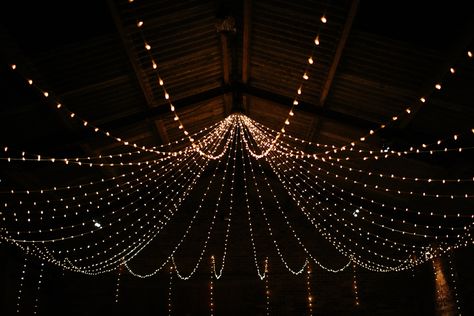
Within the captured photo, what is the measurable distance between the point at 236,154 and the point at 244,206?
5.59 feet

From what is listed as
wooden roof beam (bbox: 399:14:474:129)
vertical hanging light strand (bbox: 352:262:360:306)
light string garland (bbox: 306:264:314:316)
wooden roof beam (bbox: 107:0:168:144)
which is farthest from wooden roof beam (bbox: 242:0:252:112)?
vertical hanging light strand (bbox: 352:262:360:306)

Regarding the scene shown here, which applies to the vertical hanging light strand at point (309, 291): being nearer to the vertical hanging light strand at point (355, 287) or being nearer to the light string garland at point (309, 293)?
the light string garland at point (309, 293)

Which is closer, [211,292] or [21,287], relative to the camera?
[21,287]

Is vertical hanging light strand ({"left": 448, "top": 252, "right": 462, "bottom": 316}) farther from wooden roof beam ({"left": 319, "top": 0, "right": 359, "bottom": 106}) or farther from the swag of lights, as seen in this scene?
wooden roof beam ({"left": 319, "top": 0, "right": 359, "bottom": 106})

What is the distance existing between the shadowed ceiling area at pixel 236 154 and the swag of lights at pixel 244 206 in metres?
0.04

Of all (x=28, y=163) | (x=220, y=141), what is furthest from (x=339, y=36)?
(x=28, y=163)

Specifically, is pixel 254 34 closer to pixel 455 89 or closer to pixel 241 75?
pixel 241 75

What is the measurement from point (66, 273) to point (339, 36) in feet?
20.8

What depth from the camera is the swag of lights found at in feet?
21.5

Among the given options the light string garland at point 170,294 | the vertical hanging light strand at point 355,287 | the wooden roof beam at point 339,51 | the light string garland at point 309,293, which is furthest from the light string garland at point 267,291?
the wooden roof beam at point 339,51

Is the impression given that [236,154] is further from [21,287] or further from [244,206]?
[21,287]

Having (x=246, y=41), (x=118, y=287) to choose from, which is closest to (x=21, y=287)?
(x=118, y=287)

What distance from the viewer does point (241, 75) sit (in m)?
5.36

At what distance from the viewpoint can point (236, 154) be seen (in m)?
7.36
